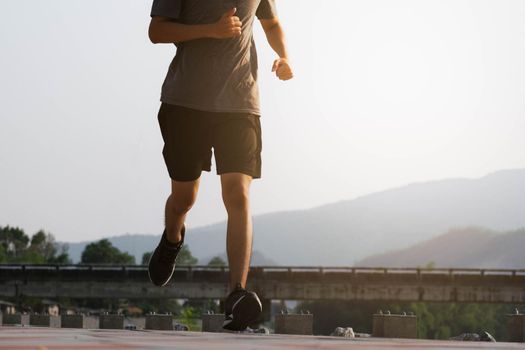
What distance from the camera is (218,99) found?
642cm

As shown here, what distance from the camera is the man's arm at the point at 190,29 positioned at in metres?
6.23

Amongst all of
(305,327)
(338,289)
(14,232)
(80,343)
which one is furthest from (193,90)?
(14,232)

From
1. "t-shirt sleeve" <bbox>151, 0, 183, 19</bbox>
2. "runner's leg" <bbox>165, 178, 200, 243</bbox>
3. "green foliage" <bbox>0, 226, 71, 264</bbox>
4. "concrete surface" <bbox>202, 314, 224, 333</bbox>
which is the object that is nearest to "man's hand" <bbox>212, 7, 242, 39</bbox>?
"t-shirt sleeve" <bbox>151, 0, 183, 19</bbox>

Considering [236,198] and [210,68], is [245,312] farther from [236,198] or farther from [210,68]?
[210,68]

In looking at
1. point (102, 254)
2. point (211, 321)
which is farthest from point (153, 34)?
point (102, 254)

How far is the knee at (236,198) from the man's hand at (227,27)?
974 millimetres

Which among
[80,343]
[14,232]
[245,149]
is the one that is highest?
[14,232]

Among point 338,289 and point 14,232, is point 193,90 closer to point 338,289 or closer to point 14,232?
point 338,289

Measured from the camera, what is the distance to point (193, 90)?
6453mm

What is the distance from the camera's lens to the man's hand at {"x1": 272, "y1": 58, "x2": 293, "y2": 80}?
6984 mm

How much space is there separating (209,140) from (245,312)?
3.99ft

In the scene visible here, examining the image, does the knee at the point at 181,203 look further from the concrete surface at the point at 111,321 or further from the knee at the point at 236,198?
the concrete surface at the point at 111,321

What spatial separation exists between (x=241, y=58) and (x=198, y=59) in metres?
0.28

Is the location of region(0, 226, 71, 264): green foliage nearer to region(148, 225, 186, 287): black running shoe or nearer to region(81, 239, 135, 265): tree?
region(81, 239, 135, 265): tree
